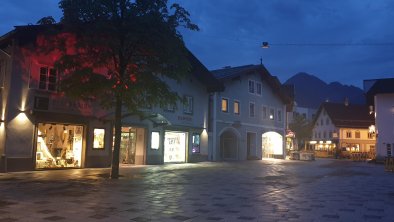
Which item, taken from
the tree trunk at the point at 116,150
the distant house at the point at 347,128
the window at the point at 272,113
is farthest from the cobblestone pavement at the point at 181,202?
the distant house at the point at 347,128

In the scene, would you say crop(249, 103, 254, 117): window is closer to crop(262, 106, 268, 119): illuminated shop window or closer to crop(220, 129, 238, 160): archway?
crop(262, 106, 268, 119): illuminated shop window

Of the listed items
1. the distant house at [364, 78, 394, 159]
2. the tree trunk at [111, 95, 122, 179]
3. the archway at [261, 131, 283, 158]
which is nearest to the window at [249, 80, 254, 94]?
the archway at [261, 131, 283, 158]

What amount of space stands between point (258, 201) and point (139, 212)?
3788 mm

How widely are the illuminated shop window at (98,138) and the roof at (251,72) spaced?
45.2 feet

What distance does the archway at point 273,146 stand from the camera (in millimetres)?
43812

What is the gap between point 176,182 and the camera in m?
16.2

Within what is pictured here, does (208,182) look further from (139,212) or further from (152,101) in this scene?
(139,212)

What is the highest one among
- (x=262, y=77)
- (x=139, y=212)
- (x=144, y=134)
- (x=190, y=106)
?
(x=262, y=77)

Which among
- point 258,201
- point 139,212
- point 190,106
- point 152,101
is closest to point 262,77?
point 190,106

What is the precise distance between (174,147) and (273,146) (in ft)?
59.2

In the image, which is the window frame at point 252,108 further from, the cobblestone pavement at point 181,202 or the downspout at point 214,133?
the cobblestone pavement at point 181,202

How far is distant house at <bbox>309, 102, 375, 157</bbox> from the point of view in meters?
69.4

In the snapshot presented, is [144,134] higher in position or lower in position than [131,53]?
lower

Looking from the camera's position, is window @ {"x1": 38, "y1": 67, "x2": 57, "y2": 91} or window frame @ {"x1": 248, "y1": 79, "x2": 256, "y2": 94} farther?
window frame @ {"x1": 248, "y1": 79, "x2": 256, "y2": 94}
